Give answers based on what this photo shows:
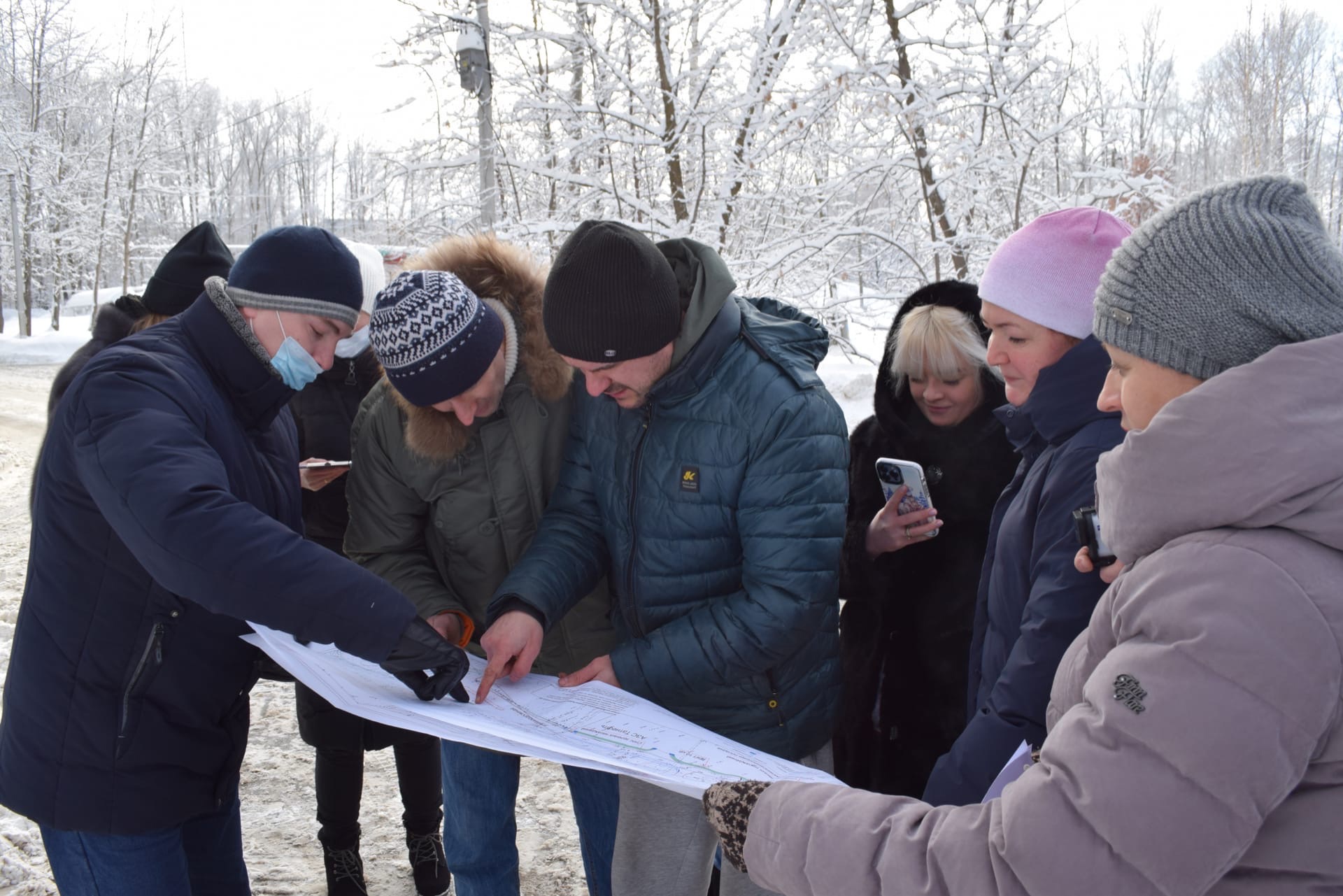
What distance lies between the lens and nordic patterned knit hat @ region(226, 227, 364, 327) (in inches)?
70.7

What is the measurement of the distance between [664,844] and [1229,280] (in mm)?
1547

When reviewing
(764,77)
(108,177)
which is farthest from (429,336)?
(108,177)

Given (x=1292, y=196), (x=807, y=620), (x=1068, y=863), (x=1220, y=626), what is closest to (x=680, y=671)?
(x=807, y=620)

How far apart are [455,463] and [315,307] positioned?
0.46 metres

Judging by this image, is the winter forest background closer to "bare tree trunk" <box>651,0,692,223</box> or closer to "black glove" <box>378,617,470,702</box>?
"bare tree trunk" <box>651,0,692,223</box>

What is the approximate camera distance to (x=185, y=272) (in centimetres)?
257

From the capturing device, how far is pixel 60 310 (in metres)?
29.1

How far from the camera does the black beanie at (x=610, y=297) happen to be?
177 centimetres

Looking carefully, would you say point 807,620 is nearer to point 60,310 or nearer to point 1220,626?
point 1220,626

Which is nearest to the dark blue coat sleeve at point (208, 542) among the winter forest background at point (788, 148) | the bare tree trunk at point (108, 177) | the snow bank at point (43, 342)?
the winter forest background at point (788, 148)

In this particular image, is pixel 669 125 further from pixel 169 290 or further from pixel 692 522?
pixel 692 522

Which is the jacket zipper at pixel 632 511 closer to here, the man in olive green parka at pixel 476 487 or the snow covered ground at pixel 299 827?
the man in olive green parka at pixel 476 487

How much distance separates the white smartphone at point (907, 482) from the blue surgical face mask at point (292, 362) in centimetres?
130

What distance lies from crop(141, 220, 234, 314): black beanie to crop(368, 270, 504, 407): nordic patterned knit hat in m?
0.95
